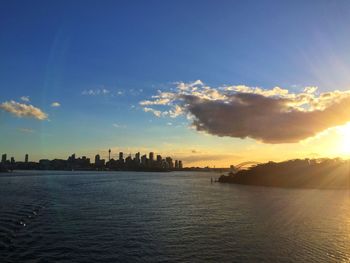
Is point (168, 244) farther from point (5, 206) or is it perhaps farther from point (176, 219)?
point (5, 206)

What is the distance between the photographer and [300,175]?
157625 mm

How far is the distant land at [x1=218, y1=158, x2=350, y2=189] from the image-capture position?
482 ft

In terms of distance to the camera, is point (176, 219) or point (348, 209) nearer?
point (176, 219)

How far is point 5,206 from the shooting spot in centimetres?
6025

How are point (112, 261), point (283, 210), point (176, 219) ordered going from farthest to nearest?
point (283, 210)
point (176, 219)
point (112, 261)

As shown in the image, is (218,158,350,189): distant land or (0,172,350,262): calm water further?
(218,158,350,189): distant land

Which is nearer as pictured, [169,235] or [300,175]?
[169,235]

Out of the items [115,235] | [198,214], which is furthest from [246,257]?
[198,214]

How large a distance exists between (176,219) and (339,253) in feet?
78.4

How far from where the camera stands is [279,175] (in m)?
164

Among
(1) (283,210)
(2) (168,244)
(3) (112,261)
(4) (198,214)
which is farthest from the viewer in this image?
(1) (283,210)

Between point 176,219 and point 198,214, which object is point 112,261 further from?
point 198,214

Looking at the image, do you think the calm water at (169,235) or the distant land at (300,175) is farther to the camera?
the distant land at (300,175)

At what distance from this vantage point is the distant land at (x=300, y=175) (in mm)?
147000
